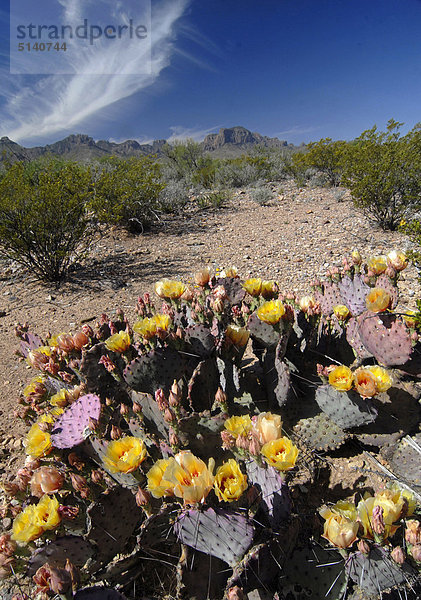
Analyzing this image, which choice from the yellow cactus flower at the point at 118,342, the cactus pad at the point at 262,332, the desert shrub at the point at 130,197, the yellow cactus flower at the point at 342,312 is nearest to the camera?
the yellow cactus flower at the point at 118,342

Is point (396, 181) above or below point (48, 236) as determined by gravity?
above

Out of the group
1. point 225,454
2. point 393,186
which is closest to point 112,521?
point 225,454

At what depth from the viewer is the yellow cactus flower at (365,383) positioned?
1.37 metres

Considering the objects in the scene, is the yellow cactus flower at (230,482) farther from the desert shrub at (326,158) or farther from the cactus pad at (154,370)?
the desert shrub at (326,158)

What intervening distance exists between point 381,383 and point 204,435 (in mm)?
775

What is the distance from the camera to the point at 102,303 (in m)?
4.29

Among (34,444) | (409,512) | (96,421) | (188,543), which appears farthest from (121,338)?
(409,512)

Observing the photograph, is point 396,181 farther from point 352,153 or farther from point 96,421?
point 96,421

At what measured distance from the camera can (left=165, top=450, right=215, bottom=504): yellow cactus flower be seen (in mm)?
930

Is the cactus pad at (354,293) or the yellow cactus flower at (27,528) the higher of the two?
the cactus pad at (354,293)

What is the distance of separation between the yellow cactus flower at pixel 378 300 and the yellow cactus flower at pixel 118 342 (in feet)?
4.00

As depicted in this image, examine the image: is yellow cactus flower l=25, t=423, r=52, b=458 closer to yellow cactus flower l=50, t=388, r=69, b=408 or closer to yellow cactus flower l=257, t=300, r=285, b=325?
yellow cactus flower l=50, t=388, r=69, b=408

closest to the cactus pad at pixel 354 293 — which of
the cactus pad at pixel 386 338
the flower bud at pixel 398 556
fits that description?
the cactus pad at pixel 386 338

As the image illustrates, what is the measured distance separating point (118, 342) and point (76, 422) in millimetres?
400
